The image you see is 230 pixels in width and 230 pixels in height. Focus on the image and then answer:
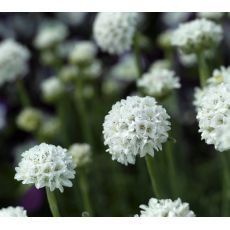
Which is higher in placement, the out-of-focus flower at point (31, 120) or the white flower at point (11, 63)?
the white flower at point (11, 63)

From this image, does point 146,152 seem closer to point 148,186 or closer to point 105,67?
point 148,186

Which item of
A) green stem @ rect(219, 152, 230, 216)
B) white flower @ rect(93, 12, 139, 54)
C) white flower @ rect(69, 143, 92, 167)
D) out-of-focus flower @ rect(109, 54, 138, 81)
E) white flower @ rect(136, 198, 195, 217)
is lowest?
white flower @ rect(136, 198, 195, 217)

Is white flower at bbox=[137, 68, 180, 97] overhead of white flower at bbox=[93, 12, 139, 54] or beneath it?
beneath

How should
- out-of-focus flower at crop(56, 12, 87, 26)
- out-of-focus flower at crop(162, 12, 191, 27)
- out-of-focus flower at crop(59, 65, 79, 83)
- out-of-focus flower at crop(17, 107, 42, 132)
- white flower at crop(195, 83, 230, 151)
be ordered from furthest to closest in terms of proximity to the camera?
1. out-of-focus flower at crop(56, 12, 87, 26)
2. out-of-focus flower at crop(162, 12, 191, 27)
3. out-of-focus flower at crop(59, 65, 79, 83)
4. out-of-focus flower at crop(17, 107, 42, 132)
5. white flower at crop(195, 83, 230, 151)

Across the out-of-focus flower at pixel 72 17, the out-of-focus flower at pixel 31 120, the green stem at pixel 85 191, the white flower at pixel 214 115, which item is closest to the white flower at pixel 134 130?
the white flower at pixel 214 115

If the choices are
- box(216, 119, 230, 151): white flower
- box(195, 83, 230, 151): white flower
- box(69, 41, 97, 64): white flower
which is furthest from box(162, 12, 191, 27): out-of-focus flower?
box(216, 119, 230, 151): white flower

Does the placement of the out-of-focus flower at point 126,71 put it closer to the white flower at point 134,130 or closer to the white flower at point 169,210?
the white flower at point 134,130

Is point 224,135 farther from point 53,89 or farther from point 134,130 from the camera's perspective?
point 53,89

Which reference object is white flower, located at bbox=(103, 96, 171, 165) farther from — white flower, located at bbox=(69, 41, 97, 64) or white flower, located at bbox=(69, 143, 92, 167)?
white flower, located at bbox=(69, 41, 97, 64)
